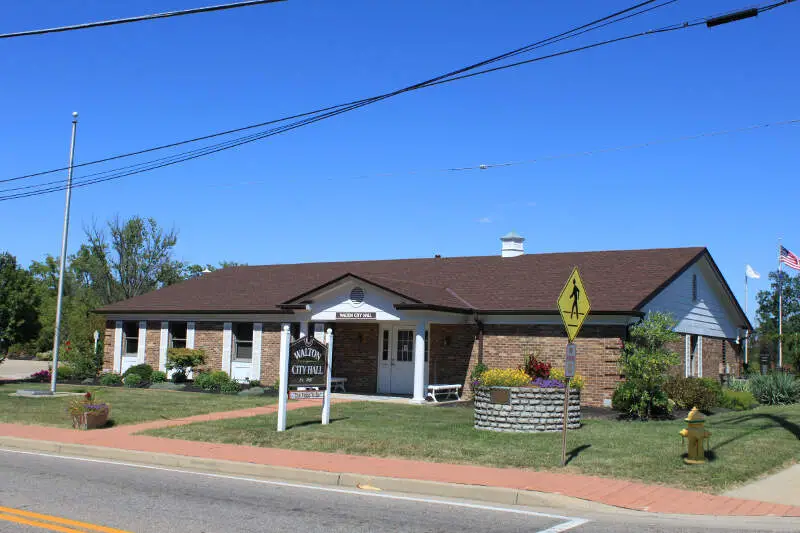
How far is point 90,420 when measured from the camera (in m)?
16.4

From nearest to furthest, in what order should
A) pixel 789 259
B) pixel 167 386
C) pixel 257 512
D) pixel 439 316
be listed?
pixel 257 512, pixel 439 316, pixel 167 386, pixel 789 259

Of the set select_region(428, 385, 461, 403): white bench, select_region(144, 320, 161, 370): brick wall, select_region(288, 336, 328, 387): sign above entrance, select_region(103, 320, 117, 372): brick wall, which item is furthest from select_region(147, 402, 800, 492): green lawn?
select_region(103, 320, 117, 372): brick wall

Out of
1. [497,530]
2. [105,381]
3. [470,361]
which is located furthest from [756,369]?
[497,530]

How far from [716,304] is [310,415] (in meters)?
16.8

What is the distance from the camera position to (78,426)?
1647 centimetres

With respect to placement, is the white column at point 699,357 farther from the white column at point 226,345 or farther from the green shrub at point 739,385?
the white column at point 226,345

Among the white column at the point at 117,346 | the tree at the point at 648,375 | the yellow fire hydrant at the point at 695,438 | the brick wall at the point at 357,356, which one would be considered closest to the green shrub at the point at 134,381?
the white column at the point at 117,346

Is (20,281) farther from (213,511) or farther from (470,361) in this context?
(213,511)

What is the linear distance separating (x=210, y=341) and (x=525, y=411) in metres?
15.7

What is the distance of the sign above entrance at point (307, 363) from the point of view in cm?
1630

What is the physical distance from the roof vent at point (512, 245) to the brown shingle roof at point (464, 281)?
0.46 meters

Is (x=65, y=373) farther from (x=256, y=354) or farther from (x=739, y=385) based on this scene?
(x=739, y=385)

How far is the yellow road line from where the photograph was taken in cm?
759

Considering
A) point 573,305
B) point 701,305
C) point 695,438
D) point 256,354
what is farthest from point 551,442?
point 256,354
